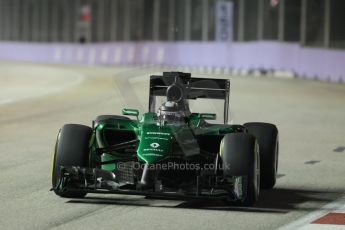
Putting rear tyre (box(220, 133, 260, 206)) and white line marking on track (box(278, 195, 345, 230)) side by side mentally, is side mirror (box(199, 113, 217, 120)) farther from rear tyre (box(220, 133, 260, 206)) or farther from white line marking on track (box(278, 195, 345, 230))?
white line marking on track (box(278, 195, 345, 230))

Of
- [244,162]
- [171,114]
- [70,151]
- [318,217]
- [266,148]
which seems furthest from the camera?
[266,148]

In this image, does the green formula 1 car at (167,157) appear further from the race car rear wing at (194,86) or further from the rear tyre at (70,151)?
the race car rear wing at (194,86)

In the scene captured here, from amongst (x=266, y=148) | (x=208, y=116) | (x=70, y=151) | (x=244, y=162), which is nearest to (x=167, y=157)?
(x=244, y=162)

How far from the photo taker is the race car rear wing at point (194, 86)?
10383 mm

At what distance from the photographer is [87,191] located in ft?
30.2

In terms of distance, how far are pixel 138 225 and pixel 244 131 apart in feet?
6.34

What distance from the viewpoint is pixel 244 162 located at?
9.12 metres

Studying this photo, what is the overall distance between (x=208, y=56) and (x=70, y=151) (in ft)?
115

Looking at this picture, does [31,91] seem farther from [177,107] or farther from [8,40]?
[8,40]

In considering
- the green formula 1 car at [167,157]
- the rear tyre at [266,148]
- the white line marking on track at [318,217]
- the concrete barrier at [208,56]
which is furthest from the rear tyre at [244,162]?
the concrete barrier at [208,56]

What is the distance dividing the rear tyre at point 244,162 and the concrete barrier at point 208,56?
2347cm

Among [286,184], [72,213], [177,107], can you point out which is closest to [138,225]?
[72,213]

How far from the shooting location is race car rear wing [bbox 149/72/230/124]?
10383 mm

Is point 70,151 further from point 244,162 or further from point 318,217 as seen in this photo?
point 318,217
